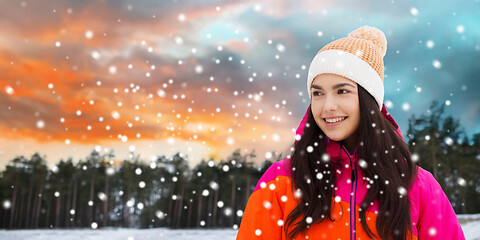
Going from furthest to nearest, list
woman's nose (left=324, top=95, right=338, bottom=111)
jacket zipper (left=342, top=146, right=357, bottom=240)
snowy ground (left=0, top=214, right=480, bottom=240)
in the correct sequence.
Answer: snowy ground (left=0, top=214, right=480, bottom=240), woman's nose (left=324, top=95, right=338, bottom=111), jacket zipper (left=342, top=146, right=357, bottom=240)

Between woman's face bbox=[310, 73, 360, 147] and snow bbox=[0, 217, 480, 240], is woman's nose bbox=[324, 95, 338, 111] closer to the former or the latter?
woman's face bbox=[310, 73, 360, 147]

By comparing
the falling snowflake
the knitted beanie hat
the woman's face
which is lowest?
the woman's face

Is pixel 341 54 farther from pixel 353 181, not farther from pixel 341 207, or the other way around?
pixel 341 207

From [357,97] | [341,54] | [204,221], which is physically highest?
[341,54]

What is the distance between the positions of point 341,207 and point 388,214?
0.28m

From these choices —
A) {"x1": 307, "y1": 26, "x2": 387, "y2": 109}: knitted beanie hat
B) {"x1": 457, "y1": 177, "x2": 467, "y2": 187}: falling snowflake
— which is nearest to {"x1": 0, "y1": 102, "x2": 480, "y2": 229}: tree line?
{"x1": 457, "y1": 177, "x2": 467, "y2": 187}: falling snowflake

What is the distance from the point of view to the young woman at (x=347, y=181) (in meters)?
2.35

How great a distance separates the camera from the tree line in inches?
947

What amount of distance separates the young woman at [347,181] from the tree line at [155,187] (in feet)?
71.7

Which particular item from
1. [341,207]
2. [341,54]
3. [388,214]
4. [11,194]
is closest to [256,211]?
[341,207]

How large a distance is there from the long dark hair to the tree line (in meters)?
21.9

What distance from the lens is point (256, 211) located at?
2516mm

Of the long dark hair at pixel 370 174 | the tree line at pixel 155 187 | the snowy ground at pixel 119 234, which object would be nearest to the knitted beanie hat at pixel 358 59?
the long dark hair at pixel 370 174

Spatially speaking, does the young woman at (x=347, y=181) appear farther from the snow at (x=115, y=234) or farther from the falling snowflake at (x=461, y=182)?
the snow at (x=115, y=234)
